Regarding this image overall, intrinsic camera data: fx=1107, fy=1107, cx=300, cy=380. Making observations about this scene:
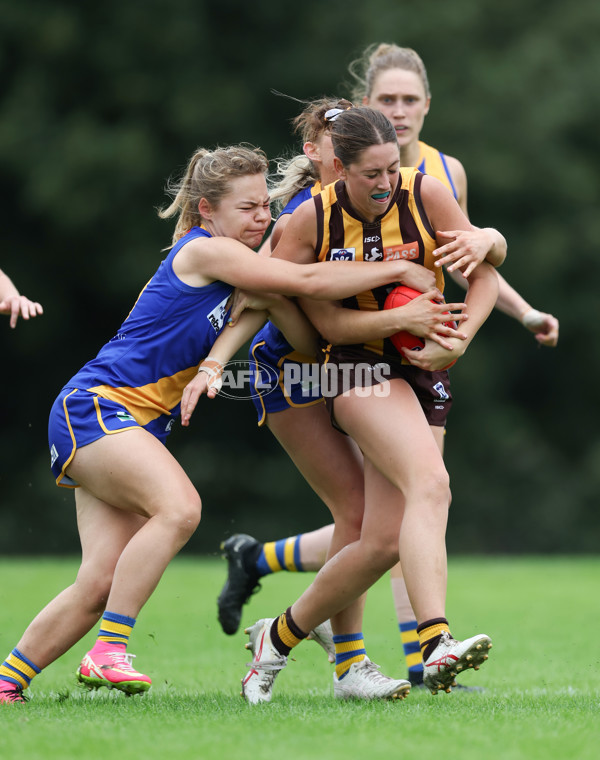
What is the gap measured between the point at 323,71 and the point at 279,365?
40.4 feet

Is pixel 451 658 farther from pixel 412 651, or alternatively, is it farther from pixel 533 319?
pixel 533 319

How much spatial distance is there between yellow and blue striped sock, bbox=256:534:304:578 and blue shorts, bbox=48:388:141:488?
1.62m

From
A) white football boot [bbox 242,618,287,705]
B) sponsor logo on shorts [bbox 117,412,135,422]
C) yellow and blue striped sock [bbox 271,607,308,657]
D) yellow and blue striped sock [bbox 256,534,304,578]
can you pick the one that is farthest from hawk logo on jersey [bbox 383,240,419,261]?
yellow and blue striped sock [bbox 256,534,304,578]

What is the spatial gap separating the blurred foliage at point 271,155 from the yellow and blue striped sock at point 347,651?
455 inches

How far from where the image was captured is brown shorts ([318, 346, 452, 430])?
4016mm

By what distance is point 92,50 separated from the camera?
51.6 ft

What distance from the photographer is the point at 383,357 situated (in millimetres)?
4078

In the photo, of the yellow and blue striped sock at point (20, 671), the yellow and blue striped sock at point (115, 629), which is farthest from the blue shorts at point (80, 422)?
the yellow and blue striped sock at point (20, 671)

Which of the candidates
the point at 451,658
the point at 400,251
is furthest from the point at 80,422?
the point at 451,658

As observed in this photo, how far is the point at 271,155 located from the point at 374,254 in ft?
37.4

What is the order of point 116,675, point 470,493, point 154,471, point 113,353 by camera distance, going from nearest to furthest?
point 116,675, point 154,471, point 113,353, point 470,493

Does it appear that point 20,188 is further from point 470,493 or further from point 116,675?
point 116,675

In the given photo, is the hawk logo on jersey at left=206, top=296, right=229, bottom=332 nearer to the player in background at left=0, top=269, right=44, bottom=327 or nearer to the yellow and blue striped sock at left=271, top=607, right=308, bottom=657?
the player in background at left=0, top=269, right=44, bottom=327

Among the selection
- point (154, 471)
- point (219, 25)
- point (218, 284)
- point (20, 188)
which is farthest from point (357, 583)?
point (219, 25)
